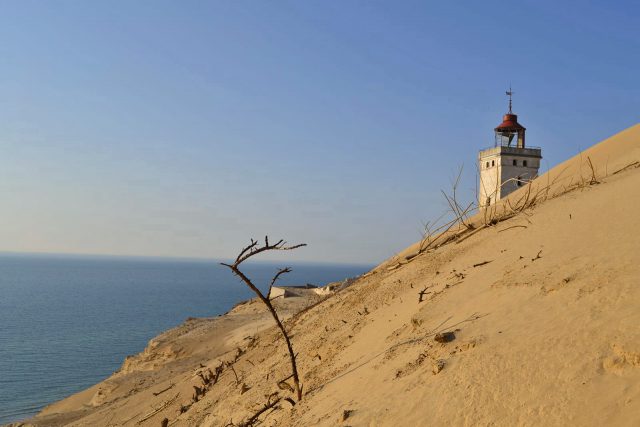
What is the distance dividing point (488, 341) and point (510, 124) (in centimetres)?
3652

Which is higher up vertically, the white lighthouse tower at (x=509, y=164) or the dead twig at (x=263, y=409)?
the white lighthouse tower at (x=509, y=164)

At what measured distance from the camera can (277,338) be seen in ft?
44.3

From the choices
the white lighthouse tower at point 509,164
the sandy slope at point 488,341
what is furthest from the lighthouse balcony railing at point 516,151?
the sandy slope at point 488,341

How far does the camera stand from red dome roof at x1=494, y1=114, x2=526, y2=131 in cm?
3925

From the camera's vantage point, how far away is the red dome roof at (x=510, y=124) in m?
39.2

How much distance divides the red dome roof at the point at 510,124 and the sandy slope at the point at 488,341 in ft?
89.0

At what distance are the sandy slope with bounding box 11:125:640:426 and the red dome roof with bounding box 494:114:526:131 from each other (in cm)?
2713

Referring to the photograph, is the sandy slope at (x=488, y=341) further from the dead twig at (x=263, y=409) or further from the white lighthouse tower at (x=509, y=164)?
the white lighthouse tower at (x=509, y=164)

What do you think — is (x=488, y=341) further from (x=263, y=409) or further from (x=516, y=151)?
(x=516, y=151)

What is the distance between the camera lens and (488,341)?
6035mm

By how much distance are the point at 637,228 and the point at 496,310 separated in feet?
9.06

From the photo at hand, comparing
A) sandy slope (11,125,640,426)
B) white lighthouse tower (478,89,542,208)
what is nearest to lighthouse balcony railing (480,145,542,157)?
white lighthouse tower (478,89,542,208)

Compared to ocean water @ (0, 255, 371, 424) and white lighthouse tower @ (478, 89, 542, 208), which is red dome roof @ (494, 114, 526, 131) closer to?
Answer: white lighthouse tower @ (478, 89, 542, 208)

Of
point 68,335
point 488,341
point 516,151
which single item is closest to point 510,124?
point 516,151
